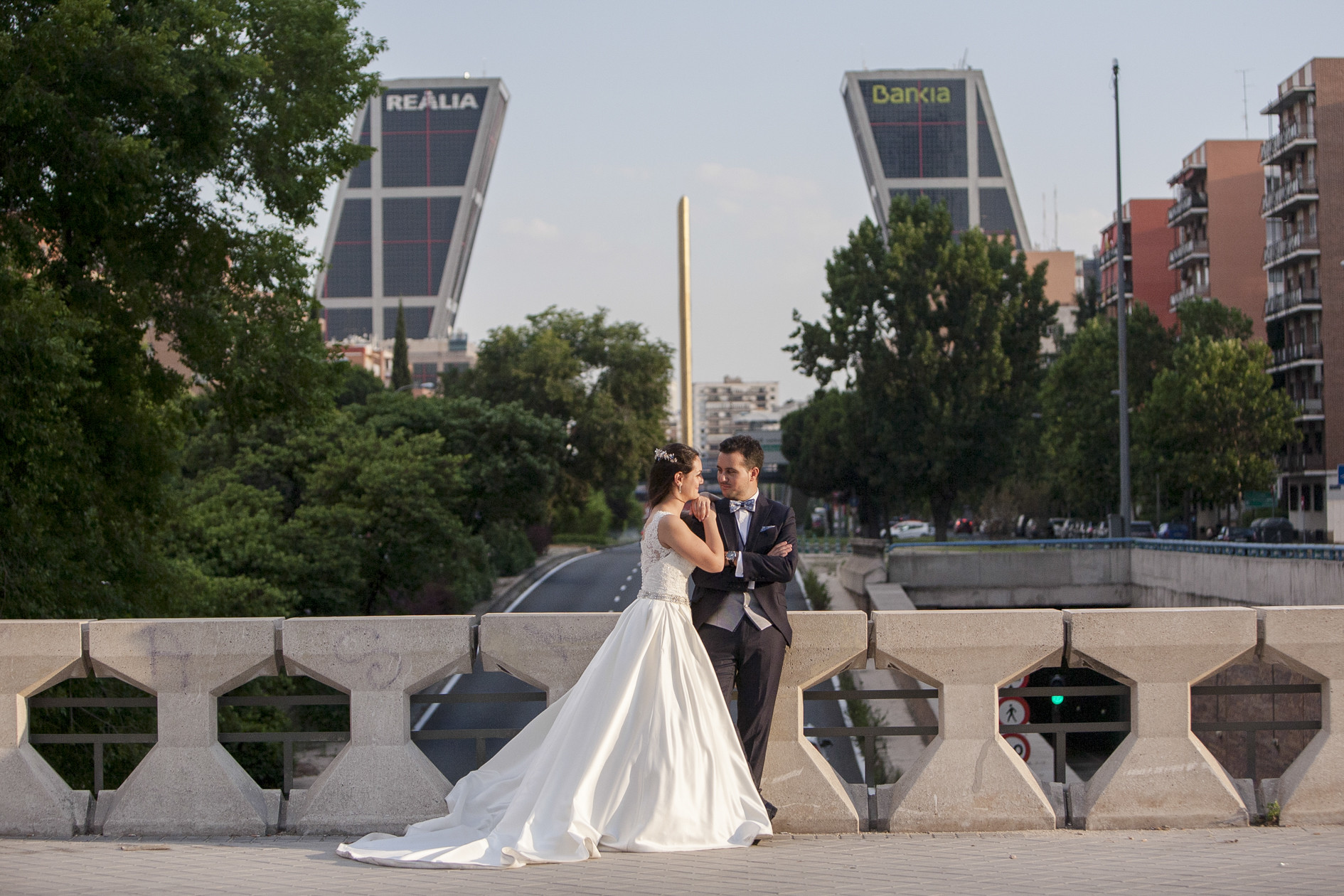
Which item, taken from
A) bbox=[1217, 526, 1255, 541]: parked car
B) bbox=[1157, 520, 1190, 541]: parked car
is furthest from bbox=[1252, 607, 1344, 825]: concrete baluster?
bbox=[1157, 520, 1190, 541]: parked car

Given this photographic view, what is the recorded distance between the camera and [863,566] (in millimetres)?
49281

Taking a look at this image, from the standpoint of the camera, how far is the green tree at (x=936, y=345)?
55.0 m

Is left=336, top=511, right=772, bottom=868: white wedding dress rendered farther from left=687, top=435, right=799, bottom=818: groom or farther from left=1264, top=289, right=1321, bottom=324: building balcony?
left=1264, top=289, right=1321, bottom=324: building balcony

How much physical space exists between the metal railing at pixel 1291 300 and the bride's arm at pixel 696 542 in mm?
69658

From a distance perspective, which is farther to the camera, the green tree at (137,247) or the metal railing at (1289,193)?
the metal railing at (1289,193)

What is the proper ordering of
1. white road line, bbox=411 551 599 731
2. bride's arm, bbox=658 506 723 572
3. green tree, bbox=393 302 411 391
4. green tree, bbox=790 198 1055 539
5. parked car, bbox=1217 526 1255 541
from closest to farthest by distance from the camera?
bride's arm, bbox=658 506 723 572, white road line, bbox=411 551 599 731, green tree, bbox=790 198 1055 539, parked car, bbox=1217 526 1255 541, green tree, bbox=393 302 411 391

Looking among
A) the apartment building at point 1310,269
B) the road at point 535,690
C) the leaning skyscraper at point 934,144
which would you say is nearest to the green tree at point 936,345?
the road at point 535,690

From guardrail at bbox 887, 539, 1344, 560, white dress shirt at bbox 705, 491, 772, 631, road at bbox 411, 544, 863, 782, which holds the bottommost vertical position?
road at bbox 411, 544, 863, 782

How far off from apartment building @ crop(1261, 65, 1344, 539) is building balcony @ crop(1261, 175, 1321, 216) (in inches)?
2.0

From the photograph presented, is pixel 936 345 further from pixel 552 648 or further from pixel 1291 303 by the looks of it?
pixel 552 648

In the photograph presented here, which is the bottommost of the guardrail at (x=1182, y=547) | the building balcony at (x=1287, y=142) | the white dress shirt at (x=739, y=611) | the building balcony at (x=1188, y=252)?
the guardrail at (x=1182, y=547)

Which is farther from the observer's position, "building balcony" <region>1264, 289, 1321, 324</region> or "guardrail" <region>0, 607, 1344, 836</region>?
"building balcony" <region>1264, 289, 1321, 324</region>

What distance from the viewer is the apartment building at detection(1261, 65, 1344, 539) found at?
215 ft

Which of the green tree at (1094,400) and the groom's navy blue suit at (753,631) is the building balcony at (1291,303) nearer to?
the green tree at (1094,400)
